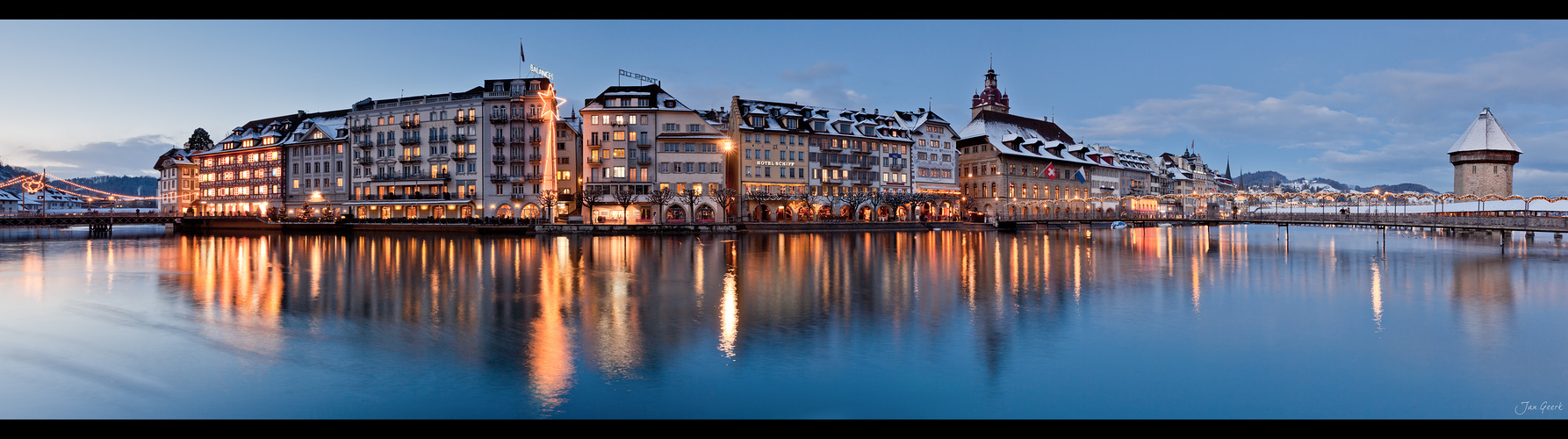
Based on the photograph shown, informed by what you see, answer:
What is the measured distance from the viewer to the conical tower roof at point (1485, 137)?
80.1m

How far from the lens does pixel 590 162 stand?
7962 cm

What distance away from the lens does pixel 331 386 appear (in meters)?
14.0

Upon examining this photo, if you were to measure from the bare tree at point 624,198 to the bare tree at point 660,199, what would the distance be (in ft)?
5.58

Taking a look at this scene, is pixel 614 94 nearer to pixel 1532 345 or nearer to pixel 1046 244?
pixel 1046 244

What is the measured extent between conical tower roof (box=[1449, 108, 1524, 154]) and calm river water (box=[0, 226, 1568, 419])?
58998 mm

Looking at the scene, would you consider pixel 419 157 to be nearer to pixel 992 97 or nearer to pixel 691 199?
pixel 691 199

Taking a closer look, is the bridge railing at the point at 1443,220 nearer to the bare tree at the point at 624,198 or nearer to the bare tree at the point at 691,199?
the bare tree at the point at 691,199

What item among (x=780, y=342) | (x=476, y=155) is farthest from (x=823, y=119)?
(x=780, y=342)

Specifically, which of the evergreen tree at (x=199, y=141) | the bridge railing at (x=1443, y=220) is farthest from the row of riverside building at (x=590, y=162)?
the bridge railing at (x=1443, y=220)

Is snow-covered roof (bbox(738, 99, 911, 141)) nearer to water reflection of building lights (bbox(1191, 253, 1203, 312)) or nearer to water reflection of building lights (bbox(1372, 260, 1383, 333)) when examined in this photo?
water reflection of building lights (bbox(1191, 253, 1203, 312))

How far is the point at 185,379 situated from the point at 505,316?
7.70 m

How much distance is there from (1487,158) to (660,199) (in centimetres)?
8185
